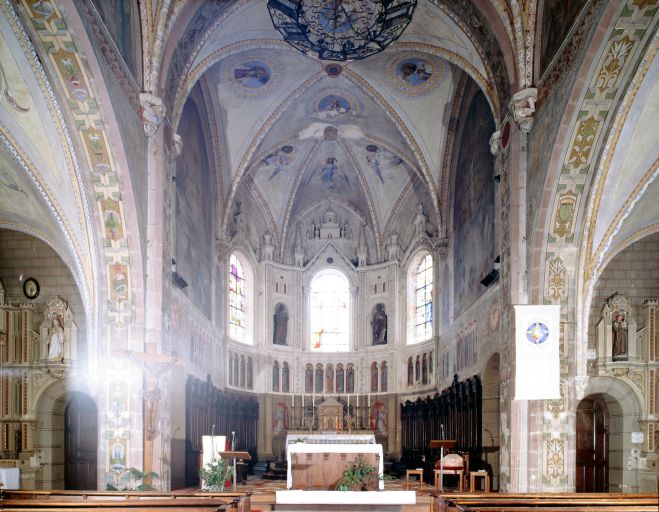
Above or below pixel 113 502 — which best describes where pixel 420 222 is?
above

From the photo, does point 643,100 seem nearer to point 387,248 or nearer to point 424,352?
point 424,352

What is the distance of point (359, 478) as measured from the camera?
51.1 feet

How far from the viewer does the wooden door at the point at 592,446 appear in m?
17.6

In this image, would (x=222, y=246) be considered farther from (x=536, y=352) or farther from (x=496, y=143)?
(x=536, y=352)

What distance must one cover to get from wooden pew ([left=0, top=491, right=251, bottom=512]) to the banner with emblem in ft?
18.2

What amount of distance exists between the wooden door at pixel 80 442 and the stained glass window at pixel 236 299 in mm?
9215

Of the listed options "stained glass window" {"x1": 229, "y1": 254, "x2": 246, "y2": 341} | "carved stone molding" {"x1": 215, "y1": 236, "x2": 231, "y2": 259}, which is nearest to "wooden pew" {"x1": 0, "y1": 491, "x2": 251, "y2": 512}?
"carved stone molding" {"x1": 215, "y1": 236, "x2": 231, "y2": 259}

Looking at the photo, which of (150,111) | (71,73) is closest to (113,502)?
(71,73)

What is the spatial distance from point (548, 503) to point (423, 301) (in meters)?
19.0

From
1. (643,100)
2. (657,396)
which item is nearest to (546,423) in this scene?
(657,396)

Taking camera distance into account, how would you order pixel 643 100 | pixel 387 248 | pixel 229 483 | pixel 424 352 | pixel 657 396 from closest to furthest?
pixel 643 100
pixel 657 396
pixel 229 483
pixel 424 352
pixel 387 248

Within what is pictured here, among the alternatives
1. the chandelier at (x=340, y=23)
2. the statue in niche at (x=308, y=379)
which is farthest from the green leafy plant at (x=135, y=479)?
the statue in niche at (x=308, y=379)

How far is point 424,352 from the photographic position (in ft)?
89.0

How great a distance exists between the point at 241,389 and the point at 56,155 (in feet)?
45.7
